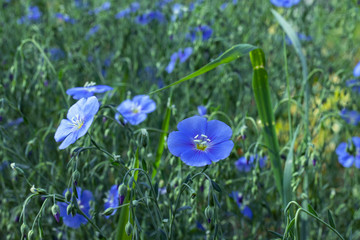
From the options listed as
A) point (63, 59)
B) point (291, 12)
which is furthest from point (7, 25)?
point (291, 12)

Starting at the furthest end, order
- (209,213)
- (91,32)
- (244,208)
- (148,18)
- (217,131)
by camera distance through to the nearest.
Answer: (91,32)
(148,18)
(244,208)
(217,131)
(209,213)

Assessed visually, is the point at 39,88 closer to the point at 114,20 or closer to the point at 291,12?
the point at 114,20

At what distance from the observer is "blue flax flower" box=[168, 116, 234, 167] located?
1386 millimetres

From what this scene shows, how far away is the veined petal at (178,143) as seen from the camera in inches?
54.7

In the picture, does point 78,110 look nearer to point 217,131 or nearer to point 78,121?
point 78,121

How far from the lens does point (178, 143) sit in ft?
4.69

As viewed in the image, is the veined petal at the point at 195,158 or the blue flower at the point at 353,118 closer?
the veined petal at the point at 195,158

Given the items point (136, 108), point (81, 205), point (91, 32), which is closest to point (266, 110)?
point (136, 108)

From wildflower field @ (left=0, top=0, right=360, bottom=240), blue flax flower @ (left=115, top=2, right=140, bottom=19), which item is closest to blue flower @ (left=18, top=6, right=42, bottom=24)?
wildflower field @ (left=0, top=0, right=360, bottom=240)

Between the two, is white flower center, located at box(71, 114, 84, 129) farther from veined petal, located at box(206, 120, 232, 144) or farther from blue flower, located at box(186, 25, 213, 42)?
blue flower, located at box(186, 25, 213, 42)

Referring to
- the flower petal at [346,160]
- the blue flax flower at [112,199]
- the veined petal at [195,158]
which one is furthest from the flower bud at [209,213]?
the flower petal at [346,160]

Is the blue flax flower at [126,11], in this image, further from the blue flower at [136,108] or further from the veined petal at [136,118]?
the veined petal at [136,118]

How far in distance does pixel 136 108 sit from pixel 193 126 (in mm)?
820

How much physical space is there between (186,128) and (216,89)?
1.31m
